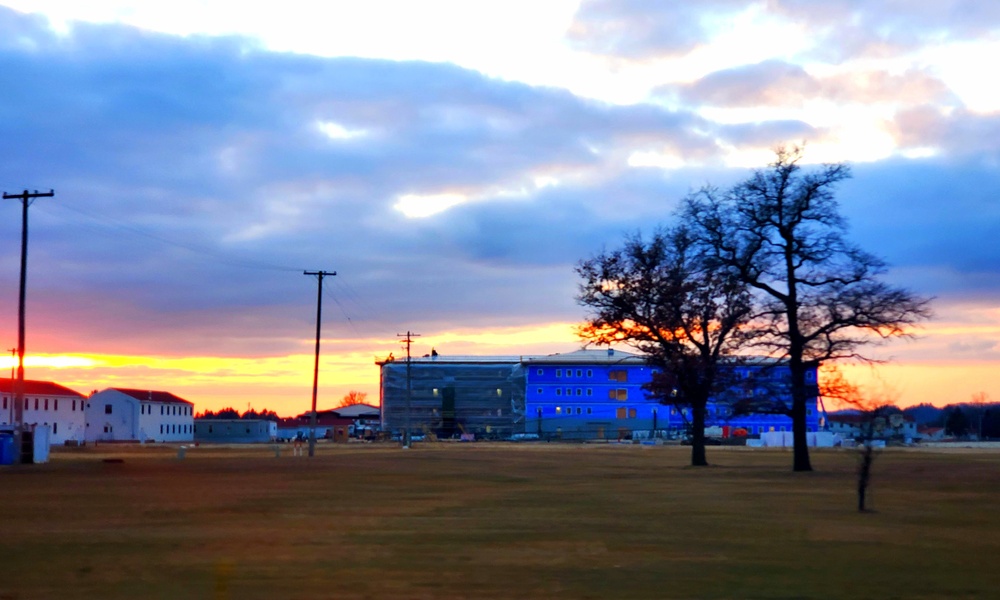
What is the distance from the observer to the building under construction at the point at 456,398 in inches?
6191

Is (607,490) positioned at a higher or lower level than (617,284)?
lower

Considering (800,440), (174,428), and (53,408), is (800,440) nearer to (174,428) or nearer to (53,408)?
(53,408)

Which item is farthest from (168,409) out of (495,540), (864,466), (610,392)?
(495,540)

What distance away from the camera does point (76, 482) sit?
41.3 metres

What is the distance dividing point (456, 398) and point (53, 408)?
184 ft

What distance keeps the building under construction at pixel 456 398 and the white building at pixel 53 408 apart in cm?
4226

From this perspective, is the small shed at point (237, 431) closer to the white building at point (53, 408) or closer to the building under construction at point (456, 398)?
the building under construction at point (456, 398)

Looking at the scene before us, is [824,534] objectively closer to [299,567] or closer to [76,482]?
[299,567]

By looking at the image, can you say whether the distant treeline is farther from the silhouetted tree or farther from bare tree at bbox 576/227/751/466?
bare tree at bbox 576/227/751/466

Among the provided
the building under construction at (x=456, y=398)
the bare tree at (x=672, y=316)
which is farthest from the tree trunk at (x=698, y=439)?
the building under construction at (x=456, y=398)

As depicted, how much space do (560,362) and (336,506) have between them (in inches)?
5135

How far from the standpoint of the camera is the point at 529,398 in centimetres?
15800

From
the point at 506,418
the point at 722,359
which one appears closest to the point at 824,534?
the point at 722,359

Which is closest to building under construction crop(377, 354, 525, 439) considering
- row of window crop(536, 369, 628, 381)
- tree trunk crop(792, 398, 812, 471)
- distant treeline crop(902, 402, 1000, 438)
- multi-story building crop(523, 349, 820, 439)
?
multi-story building crop(523, 349, 820, 439)
